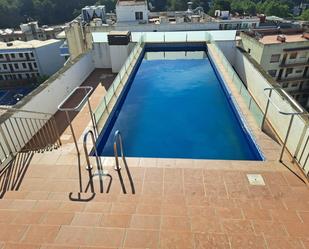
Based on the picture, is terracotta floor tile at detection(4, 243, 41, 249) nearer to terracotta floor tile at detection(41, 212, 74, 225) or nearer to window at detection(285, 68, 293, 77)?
terracotta floor tile at detection(41, 212, 74, 225)

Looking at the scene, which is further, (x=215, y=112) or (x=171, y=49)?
(x=171, y=49)

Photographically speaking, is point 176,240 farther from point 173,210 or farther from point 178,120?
point 178,120

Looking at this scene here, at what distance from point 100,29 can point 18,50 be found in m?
16.0

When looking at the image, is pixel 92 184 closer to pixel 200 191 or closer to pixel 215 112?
pixel 200 191

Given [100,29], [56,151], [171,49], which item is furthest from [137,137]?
[100,29]

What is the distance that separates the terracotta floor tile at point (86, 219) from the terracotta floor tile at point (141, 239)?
2.10ft

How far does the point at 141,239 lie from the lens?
3762 millimetres

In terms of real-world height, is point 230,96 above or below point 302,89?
above

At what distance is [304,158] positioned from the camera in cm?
533

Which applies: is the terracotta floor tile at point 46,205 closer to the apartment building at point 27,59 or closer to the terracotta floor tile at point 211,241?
the terracotta floor tile at point 211,241

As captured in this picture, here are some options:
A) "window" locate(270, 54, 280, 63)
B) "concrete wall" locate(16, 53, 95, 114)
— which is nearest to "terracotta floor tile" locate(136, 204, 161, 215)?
"concrete wall" locate(16, 53, 95, 114)

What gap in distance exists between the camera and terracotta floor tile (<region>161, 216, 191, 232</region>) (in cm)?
392

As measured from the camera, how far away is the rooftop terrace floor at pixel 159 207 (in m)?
3.75

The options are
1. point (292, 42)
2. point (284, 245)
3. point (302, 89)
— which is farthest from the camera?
point (302, 89)
